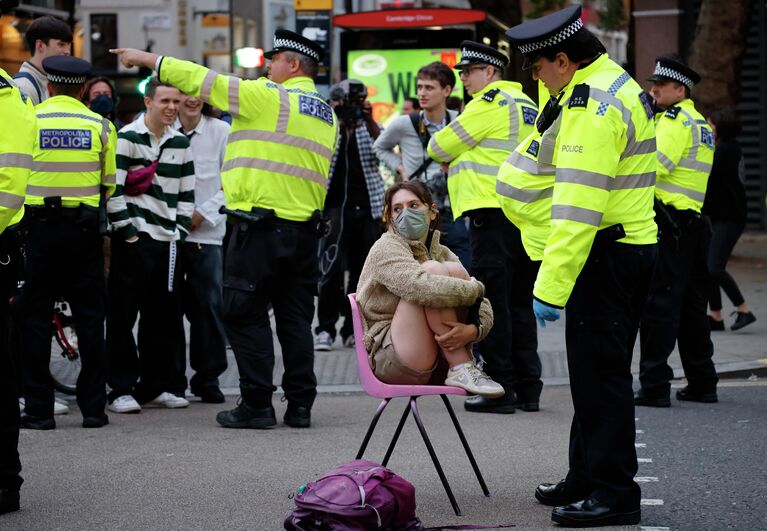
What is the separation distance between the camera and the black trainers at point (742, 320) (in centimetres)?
1166

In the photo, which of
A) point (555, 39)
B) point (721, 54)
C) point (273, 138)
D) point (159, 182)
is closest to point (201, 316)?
point (159, 182)

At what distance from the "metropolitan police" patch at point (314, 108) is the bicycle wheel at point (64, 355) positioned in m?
2.39

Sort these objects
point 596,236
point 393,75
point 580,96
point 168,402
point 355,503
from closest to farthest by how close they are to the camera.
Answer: point 355,503 < point 580,96 < point 596,236 < point 168,402 < point 393,75

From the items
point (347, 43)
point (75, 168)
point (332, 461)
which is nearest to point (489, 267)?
point (332, 461)

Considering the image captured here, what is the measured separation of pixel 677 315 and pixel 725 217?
12.2ft

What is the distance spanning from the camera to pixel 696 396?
28.7ft

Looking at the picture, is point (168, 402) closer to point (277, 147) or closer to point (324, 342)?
point (277, 147)

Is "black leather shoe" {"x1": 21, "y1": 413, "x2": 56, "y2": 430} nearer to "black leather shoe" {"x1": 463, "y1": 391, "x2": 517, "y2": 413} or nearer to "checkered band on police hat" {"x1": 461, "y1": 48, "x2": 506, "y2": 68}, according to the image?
"black leather shoe" {"x1": 463, "y1": 391, "x2": 517, "y2": 413}

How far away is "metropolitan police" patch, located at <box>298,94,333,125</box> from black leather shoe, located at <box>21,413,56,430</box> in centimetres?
227

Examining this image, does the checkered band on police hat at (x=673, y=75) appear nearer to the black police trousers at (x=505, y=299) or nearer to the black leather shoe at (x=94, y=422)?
the black police trousers at (x=505, y=299)

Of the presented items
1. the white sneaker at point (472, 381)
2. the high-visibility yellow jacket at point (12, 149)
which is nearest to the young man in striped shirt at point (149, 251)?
the high-visibility yellow jacket at point (12, 149)

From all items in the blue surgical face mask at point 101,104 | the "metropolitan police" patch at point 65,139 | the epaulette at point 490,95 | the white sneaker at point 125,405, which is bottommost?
the white sneaker at point 125,405

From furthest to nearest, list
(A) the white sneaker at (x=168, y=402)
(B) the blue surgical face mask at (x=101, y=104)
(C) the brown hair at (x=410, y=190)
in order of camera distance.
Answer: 1. (B) the blue surgical face mask at (x=101, y=104)
2. (A) the white sneaker at (x=168, y=402)
3. (C) the brown hair at (x=410, y=190)

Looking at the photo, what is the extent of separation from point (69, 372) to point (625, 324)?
4636mm
